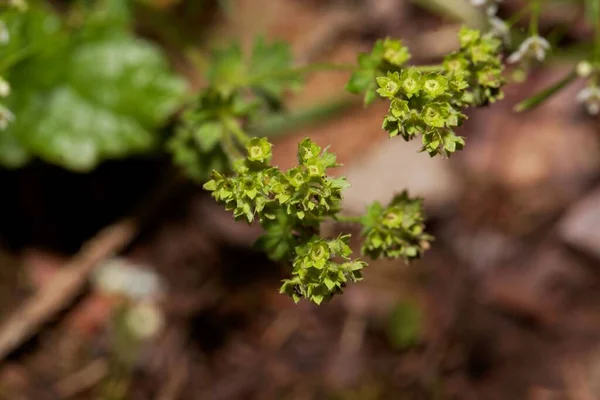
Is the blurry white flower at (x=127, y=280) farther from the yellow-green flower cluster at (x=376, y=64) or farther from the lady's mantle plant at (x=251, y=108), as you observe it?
the yellow-green flower cluster at (x=376, y=64)

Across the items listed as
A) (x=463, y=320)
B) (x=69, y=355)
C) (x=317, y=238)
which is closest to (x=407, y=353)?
(x=463, y=320)

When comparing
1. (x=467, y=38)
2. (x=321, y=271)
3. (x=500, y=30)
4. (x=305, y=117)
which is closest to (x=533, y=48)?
(x=500, y=30)

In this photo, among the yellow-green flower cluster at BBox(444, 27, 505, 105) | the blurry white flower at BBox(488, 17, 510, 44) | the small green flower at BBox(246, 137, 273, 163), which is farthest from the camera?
the blurry white flower at BBox(488, 17, 510, 44)

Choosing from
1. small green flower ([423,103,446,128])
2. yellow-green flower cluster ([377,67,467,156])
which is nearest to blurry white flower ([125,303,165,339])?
yellow-green flower cluster ([377,67,467,156])

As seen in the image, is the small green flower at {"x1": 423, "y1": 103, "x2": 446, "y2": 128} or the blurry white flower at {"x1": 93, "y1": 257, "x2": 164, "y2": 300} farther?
the blurry white flower at {"x1": 93, "y1": 257, "x2": 164, "y2": 300}

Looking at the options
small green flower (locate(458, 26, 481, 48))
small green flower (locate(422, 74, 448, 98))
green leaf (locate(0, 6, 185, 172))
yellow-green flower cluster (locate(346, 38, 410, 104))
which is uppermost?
green leaf (locate(0, 6, 185, 172))

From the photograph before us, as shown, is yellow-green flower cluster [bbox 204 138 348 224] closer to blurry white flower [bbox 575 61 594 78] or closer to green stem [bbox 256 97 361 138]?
blurry white flower [bbox 575 61 594 78]
